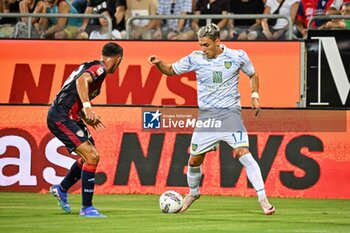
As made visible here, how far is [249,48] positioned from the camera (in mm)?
20156

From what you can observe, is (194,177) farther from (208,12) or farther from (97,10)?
(97,10)

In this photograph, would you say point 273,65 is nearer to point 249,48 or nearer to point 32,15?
point 249,48

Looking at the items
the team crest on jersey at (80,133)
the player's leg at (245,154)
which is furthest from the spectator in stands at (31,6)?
the player's leg at (245,154)

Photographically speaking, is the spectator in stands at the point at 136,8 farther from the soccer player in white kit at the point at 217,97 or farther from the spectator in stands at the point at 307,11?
the soccer player in white kit at the point at 217,97

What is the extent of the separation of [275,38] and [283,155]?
2.82 m

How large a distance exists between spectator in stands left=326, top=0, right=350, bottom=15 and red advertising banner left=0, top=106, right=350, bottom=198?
9.44 ft

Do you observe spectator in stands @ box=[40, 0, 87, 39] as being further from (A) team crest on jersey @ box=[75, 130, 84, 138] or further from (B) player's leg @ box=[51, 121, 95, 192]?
(A) team crest on jersey @ box=[75, 130, 84, 138]

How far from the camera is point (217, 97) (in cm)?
1497

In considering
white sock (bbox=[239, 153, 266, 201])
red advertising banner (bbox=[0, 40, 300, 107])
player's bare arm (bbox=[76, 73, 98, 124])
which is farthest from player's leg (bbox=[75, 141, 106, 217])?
red advertising banner (bbox=[0, 40, 300, 107])

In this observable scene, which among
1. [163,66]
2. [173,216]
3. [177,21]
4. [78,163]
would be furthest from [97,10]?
[173,216]

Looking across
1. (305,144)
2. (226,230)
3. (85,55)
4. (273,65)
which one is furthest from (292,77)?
(226,230)

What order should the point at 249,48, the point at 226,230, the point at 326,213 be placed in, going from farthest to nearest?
the point at 249,48 < the point at 326,213 < the point at 226,230

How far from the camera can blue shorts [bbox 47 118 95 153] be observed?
14.6 m

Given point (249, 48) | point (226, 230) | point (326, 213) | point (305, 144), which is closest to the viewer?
point (226, 230)
